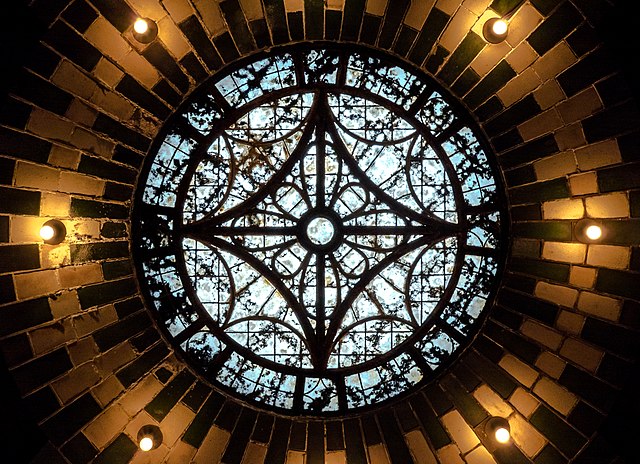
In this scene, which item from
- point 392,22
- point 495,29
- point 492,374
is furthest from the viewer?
point 492,374

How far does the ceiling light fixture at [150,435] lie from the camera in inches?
207

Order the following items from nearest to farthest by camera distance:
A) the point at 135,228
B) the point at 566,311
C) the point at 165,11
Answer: the point at 165,11 → the point at 566,311 → the point at 135,228

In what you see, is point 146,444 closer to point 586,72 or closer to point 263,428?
point 263,428

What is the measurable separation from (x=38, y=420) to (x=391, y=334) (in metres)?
4.29

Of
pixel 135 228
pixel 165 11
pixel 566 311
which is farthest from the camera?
pixel 135 228

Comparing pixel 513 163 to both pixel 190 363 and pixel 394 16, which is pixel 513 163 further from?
pixel 190 363

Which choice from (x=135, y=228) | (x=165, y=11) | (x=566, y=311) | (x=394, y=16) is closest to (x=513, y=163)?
(x=566, y=311)

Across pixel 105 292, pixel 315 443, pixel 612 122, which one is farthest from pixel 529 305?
pixel 105 292

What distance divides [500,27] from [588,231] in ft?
7.86

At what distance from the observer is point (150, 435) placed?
538cm

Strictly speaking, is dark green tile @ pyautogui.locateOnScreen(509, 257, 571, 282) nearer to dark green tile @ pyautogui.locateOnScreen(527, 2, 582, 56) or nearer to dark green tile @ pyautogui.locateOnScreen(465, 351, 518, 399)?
dark green tile @ pyautogui.locateOnScreen(465, 351, 518, 399)

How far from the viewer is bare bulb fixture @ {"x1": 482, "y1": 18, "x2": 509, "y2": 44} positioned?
4840mm

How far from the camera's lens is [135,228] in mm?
5902

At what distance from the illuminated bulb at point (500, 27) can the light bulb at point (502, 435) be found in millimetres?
4350
